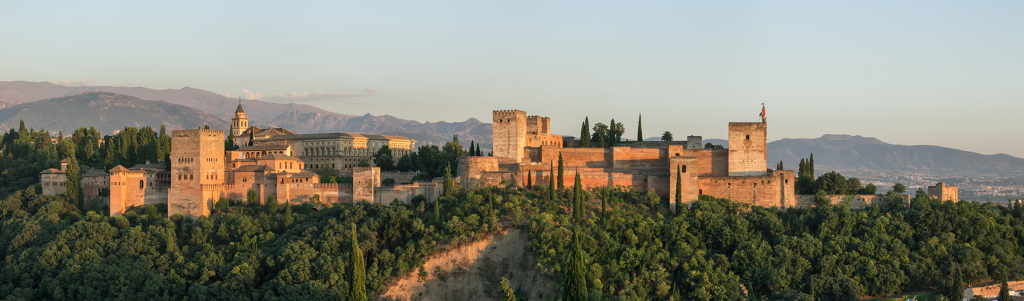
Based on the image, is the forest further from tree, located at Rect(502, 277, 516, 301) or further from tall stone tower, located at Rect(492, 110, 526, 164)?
tall stone tower, located at Rect(492, 110, 526, 164)

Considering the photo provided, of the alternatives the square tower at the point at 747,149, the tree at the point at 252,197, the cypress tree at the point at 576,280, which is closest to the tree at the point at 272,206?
the tree at the point at 252,197

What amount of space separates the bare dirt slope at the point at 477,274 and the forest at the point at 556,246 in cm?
61

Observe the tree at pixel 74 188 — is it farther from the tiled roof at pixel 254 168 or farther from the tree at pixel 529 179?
the tree at pixel 529 179

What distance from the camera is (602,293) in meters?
34.5

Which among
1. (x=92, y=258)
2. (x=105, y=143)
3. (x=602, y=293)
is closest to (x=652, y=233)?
(x=602, y=293)

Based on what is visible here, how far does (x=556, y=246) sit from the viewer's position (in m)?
37.9

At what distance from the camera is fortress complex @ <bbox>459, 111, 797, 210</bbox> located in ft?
141

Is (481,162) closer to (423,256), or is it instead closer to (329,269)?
(423,256)

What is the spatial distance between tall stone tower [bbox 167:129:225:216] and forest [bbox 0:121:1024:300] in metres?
0.87

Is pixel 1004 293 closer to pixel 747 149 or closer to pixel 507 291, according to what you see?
pixel 747 149

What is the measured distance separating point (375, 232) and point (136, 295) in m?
12.1

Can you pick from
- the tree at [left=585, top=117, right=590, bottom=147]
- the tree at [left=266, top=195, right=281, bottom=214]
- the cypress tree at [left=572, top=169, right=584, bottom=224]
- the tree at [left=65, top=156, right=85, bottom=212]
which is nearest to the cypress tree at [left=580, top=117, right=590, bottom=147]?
the tree at [left=585, top=117, right=590, bottom=147]

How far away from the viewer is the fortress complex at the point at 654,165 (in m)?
43.0

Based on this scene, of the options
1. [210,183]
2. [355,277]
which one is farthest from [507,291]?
[210,183]
